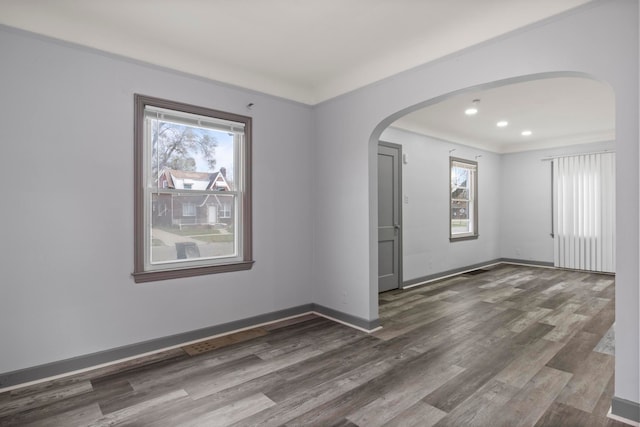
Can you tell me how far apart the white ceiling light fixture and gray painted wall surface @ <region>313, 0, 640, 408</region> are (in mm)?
1891

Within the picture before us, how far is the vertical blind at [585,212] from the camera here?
6.62 meters

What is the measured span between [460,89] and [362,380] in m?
2.53

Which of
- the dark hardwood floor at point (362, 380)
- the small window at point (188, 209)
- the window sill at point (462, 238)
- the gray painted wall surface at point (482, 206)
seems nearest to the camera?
the dark hardwood floor at point (362, 380)

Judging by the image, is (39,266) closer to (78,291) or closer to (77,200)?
(78,291)

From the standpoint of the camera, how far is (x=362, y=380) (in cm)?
264

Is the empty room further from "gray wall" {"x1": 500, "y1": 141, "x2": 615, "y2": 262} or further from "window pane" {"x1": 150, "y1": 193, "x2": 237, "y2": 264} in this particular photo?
"gray wall" {"x1": 500, "y1": 141, "x2": 615, "y2": 262}

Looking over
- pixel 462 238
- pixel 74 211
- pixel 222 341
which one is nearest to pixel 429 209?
pixel 462 238

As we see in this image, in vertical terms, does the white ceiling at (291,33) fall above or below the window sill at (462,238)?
above

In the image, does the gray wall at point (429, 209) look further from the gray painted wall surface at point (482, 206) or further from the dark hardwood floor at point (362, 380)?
the dark hardwood floor at point (362, 380)

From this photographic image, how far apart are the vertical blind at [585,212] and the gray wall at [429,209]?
1.51 meters

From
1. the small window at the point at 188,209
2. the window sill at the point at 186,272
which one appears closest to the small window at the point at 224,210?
the small window at the point at 188,209

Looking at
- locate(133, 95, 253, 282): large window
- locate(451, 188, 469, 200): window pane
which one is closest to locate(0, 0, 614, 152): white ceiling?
locate(133, 95, 253, 282): large window

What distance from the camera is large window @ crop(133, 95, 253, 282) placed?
10.3ft

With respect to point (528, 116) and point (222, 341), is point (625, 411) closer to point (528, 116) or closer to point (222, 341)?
point (222, 341)
